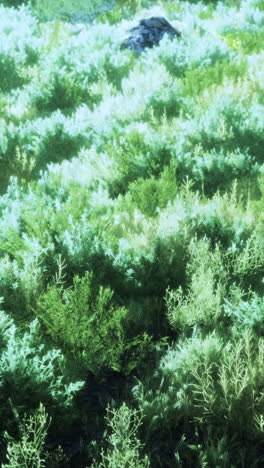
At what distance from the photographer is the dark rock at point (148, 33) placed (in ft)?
26.1

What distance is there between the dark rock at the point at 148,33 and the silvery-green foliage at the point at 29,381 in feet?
21.8

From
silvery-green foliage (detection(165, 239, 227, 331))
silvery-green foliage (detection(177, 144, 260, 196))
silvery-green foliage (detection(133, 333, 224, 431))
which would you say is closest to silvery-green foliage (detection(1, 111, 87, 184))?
silvery-green foliage (detection(177, 144, 260, 196))

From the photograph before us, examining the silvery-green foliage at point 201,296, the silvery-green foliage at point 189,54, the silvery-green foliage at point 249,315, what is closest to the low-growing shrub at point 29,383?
the silvery-green foliage at point 201,296

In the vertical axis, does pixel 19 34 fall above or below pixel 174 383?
above

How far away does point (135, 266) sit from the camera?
351 cm

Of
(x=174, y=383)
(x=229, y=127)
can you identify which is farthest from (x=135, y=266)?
(x=229, y=127)

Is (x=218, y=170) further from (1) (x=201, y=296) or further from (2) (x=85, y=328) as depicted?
(2) (x=85, y=328)

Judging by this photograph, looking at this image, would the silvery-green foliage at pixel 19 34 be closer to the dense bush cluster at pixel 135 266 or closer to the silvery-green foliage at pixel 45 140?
the dense bush cluster at pixel 135 266

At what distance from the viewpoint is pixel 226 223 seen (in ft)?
12.5

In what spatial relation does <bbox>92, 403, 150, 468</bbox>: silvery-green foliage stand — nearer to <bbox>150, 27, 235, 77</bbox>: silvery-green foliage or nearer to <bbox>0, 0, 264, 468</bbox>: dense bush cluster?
<bbox>0, 0, 264, 468</bbox>: dense bush cluster

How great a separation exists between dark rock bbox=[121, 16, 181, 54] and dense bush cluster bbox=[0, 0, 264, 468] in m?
1.08

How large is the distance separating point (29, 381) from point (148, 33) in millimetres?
7250

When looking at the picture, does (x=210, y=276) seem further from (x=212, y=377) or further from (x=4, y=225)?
(x=4, y=225)

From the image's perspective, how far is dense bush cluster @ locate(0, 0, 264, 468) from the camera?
247 cm
